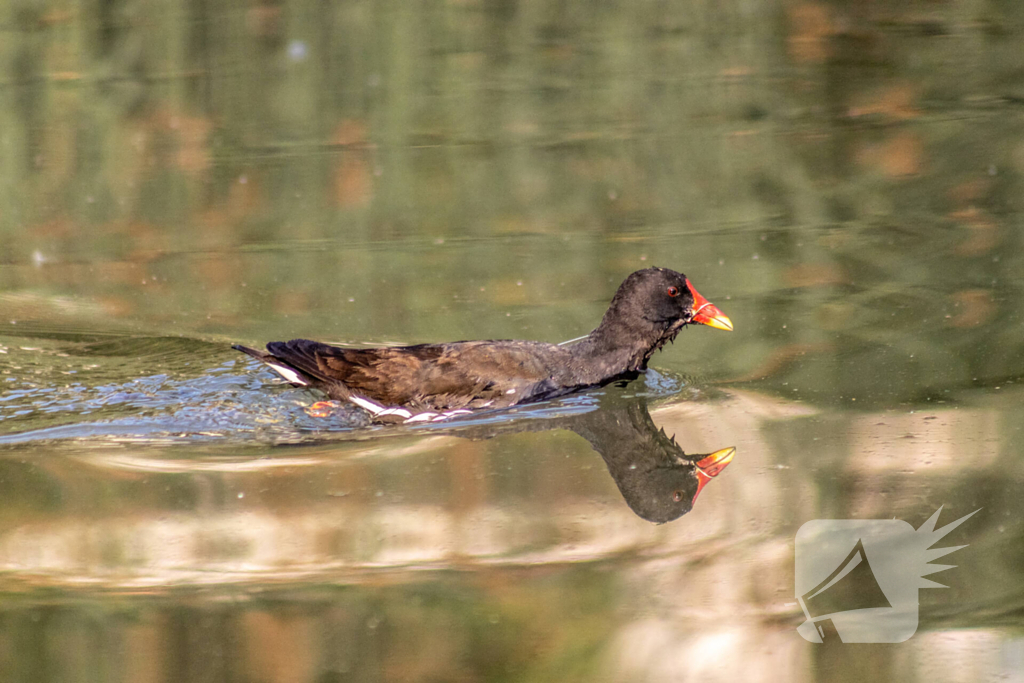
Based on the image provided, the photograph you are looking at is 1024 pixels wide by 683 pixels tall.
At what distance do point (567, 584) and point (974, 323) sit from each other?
3.85 m

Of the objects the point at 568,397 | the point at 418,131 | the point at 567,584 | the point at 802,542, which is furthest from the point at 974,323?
the point at 418,131

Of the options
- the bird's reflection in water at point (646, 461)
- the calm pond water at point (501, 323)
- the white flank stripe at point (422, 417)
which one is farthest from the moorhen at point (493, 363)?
the bird's reflection in water at point (646, 461)

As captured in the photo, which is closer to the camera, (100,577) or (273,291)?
(100,577)

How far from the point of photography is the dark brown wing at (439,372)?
18.0 feet

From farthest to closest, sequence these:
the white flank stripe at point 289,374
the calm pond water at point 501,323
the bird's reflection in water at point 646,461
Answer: the white flank stripe at point 289,374
the bird's reflection in water at point 646,461
the calm pond water at point 501,323

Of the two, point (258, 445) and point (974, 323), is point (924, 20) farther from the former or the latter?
point (258, 445)

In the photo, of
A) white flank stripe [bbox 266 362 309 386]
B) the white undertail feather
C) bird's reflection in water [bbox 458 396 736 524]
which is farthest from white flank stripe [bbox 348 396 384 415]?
bird's reflection in water [bbox 458 396 736 524]

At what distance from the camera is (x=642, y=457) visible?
16.6ft

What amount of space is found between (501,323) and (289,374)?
173 cm

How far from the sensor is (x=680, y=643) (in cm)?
354

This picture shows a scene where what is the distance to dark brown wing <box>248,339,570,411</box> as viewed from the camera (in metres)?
5.50

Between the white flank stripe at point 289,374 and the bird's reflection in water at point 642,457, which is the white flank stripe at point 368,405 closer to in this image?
the white flank stripe at point 289,374

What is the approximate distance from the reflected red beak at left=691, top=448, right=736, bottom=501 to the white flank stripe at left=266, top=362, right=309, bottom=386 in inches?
85.5

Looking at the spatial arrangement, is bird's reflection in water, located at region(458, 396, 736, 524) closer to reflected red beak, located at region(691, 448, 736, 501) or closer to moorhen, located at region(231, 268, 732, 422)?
reflected red beak, located at region(691, 448, 736, 501)
